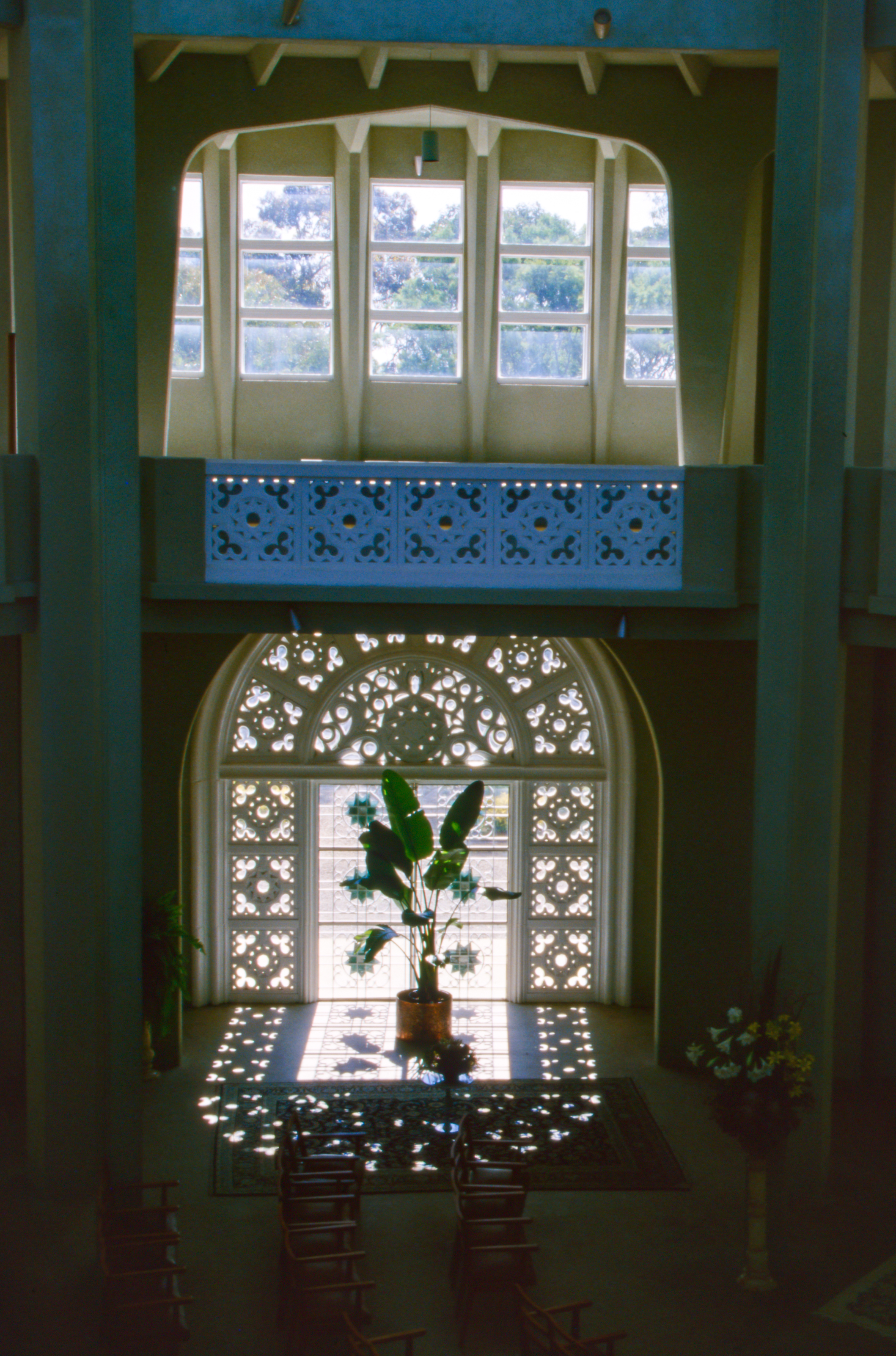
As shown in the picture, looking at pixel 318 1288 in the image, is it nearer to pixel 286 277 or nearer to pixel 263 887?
pixel 263 887

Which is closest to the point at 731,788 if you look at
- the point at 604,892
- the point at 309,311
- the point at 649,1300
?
the point at 604,892

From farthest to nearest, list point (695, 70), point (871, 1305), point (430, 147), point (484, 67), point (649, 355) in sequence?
point (649, 355)
point (484, 67)
point (430, 147)
point (695, 70)
point (871, 1305)

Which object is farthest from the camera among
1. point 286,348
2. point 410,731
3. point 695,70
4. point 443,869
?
point 410,731

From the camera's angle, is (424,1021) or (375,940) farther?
(424,1021)

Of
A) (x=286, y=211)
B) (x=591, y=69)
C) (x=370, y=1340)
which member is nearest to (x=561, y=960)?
(x=370, y=1340)

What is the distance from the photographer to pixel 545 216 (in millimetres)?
12586

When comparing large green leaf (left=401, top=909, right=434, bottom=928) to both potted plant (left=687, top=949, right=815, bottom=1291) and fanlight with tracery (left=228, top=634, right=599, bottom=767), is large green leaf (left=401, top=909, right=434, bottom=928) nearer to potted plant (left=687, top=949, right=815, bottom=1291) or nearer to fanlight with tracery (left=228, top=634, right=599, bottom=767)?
fanlight with tracery (left=228, top=634, right=599, bottom=767)

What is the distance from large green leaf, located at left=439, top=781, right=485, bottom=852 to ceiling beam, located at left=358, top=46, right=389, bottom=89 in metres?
6.17

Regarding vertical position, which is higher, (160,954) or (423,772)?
(423,772)

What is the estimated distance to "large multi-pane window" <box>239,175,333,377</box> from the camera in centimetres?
1240

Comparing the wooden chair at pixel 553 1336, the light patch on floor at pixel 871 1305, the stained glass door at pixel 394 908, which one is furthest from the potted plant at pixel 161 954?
the light patch on floor at pixel 871 1305

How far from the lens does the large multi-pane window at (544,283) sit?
12.6 m

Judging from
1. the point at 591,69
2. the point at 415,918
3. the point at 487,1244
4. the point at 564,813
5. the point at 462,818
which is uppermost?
the point at 591,69

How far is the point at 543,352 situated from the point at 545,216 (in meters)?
1.30
